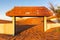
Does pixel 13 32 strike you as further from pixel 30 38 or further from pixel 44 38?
pixel 44 38

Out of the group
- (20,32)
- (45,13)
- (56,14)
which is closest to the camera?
(45,13)

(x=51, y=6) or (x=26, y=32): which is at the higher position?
(x=51, y=6)

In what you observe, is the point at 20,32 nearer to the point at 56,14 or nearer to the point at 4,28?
the point at 4,28

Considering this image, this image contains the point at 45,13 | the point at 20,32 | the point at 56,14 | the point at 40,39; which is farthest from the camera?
Answer: the point at 56,14

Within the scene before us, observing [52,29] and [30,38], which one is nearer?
[30,38]

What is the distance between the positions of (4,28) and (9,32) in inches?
39.6

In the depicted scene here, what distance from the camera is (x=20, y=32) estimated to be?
1967 centimetres

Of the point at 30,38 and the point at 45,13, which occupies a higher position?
the point at 45,13

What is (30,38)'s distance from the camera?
17.1 meters

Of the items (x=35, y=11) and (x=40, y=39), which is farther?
(x=35, y=11)

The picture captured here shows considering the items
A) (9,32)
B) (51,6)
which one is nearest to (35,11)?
(9,32)

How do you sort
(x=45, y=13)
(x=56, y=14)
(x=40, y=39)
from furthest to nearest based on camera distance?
(x=56, y=14)
(x=45, y=13)
(x=40, y=39)

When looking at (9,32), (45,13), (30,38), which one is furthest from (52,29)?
(9,32)

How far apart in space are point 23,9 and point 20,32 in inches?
102
